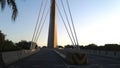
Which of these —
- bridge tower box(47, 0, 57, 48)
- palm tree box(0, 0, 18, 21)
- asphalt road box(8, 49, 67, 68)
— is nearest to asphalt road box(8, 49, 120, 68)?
asphalt road box(8, 49, 67, 68)

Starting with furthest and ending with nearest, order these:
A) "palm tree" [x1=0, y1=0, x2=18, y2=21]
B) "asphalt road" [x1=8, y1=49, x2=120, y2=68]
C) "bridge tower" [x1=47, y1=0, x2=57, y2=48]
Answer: "bridge tower" [x1=47, y1=0, x2=57, y2=48]
"asphalt road" [x1=8, y1=49, x2=120, y2=68]
"palm tree" [x1=0, y1=0, x2=18, y2=21]

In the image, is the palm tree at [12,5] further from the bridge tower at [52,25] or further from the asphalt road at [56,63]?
the bridge tower at [52,25]

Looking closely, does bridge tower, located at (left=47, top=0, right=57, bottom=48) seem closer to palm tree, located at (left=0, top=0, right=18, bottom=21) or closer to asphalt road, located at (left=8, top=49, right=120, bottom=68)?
asphalt road, located at (left=8, top=49, right=120, bottom=68)

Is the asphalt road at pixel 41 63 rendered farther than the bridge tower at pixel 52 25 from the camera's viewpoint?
No

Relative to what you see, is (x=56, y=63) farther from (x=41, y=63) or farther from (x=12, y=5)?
(x=12, y=5)

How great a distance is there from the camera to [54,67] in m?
21.9

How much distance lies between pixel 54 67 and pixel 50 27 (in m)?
73.9

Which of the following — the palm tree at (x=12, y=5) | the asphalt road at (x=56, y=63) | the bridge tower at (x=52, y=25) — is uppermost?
the bridge tower at (x=52, y=25)

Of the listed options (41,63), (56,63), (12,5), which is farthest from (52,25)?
(12,5)

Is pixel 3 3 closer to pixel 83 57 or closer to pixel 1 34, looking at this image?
pixel 83 57

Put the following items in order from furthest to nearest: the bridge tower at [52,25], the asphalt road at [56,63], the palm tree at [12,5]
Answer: the bridge tower at [52,25]
the asphalt road at [56,63]
the palm tree at [12,5]

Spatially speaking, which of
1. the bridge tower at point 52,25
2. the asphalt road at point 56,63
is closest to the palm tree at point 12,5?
the asphalt road at point 56,63

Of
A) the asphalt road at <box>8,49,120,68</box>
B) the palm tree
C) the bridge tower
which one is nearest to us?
the palm tree

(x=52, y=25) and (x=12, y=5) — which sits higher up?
(x=52, y=25)
